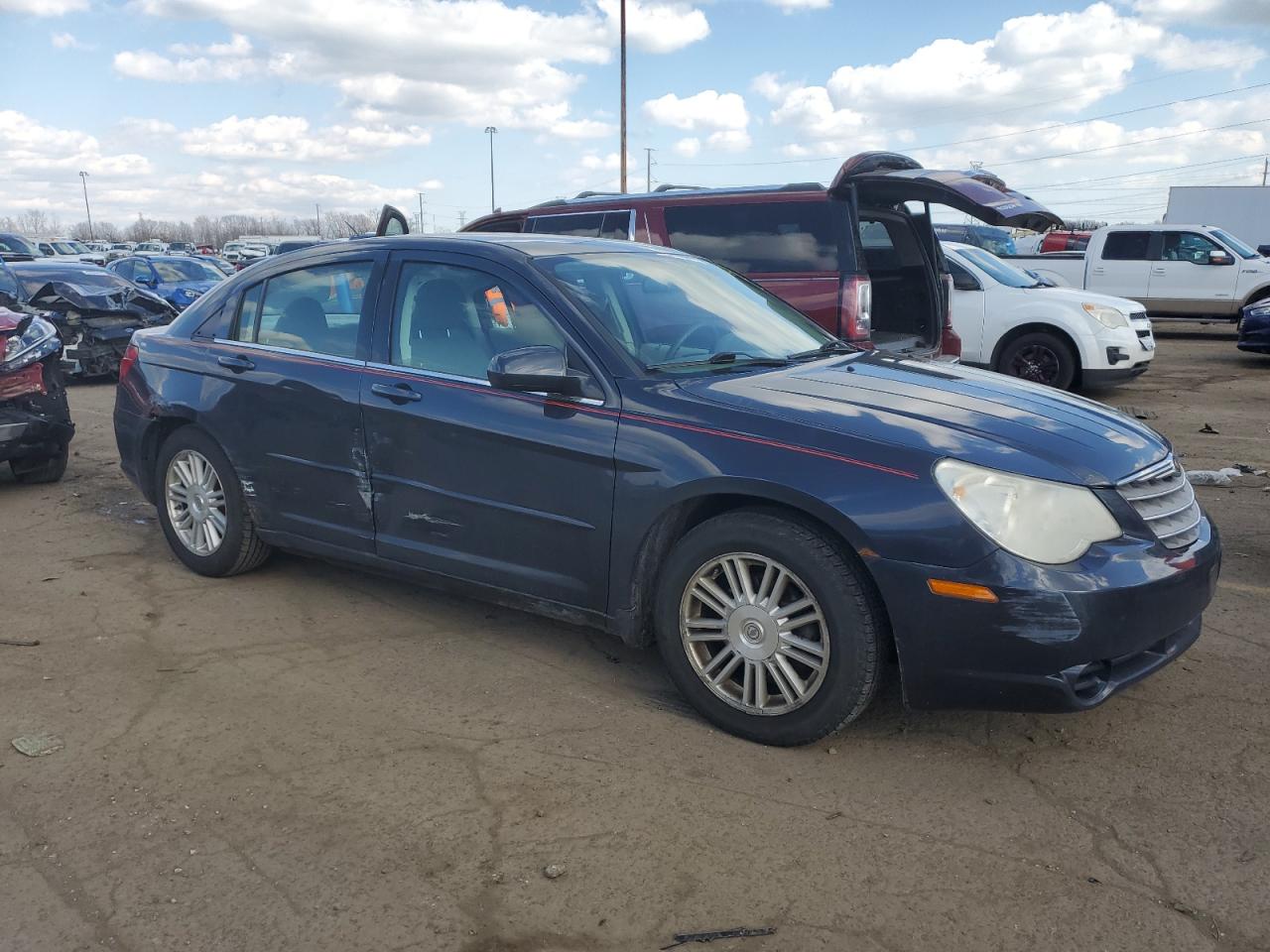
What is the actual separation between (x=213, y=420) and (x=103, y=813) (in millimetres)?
2297

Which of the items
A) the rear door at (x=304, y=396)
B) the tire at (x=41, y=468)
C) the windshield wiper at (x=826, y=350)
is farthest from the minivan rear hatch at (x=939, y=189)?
the tire at (x=41, y=468)

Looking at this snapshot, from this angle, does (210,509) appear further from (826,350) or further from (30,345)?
(826,350)

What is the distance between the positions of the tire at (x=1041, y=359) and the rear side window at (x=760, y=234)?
430 cm

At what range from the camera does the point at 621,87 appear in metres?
35.3

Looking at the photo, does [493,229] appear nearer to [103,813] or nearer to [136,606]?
[136,606]

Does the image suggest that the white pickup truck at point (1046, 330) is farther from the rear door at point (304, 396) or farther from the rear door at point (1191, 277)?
the rear door at point (304, 396)

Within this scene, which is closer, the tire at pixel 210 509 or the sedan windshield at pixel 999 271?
the tire at pixel 210 509

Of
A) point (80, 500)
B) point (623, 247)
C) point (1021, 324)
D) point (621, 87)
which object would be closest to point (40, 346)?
point (80, 500)

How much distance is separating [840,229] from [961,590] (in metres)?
4.75

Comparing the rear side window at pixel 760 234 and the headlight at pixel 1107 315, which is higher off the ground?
the rear side window at pixel 760 234

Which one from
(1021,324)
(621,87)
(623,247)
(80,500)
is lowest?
(80,500)

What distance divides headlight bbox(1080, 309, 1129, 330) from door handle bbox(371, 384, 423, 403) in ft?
28.3

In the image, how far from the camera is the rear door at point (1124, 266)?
1778 centimetres

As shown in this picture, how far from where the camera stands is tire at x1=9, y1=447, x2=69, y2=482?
727 centimetres
